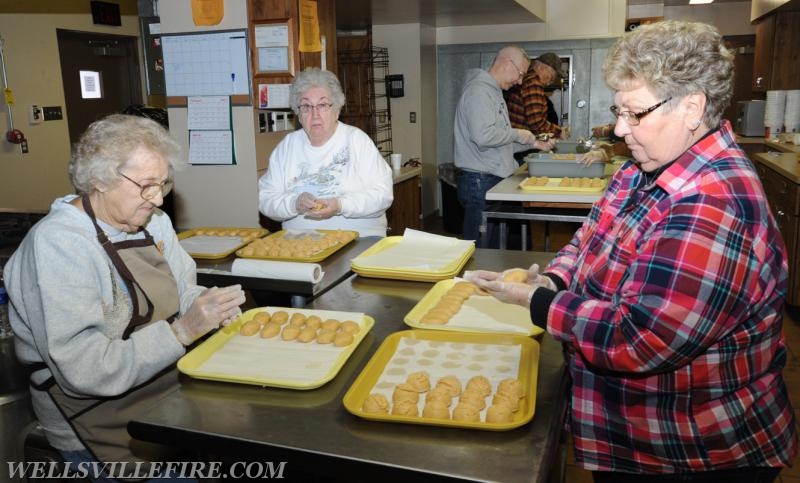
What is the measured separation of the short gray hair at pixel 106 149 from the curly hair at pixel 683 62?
1075 millimetres

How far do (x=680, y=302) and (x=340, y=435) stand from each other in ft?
2.04

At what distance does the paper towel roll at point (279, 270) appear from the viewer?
6.68 ft

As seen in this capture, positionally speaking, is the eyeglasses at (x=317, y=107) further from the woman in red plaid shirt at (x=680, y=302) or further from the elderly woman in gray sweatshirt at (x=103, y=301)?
the woman in red plaid shirt at (x=680, y=302)

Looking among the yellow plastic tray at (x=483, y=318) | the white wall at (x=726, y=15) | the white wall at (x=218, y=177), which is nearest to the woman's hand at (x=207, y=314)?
the yellow plastic tray at (x=483, y=318)

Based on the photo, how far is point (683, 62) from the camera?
1108mm

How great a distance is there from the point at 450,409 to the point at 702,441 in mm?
462

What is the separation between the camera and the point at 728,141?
115cm

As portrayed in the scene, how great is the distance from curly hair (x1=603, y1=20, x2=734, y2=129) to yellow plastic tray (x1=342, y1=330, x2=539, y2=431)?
0.60 m

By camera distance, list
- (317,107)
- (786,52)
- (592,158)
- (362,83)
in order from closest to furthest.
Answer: (317,107) < (592,158) < (786,52) < (362,83)

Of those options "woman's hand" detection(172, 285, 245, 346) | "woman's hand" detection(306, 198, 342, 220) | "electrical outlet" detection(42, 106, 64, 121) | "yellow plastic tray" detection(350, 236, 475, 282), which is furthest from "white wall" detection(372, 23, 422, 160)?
"woman's hand" detection(172, 285, 245, 346)

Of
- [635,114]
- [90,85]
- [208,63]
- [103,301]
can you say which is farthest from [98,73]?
[635,114]

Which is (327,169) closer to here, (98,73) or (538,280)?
(538,280)

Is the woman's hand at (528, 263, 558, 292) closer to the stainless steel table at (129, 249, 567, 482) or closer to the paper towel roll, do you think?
the stainless steel table at (129, 249, 567, 482)

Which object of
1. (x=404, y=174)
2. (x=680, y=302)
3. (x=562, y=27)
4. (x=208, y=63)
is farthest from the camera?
(x=562, y=27)
